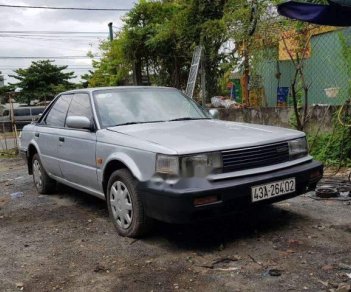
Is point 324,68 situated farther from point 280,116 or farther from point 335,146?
point 335,146

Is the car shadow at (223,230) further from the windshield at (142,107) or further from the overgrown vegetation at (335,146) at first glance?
the overgrown vegetation at (335,146)

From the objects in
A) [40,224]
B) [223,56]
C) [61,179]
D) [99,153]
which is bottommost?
[40,224]

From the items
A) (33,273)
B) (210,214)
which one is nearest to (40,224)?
(33,273)

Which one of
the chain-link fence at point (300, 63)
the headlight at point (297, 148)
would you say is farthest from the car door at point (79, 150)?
the chain-link fence at point (300, 63)

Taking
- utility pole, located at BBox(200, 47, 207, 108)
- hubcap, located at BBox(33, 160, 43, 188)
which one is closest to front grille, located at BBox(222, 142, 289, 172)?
hubcap, located at BBox(33, 160, 43, 188)

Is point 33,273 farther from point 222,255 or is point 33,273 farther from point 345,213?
point 345,213

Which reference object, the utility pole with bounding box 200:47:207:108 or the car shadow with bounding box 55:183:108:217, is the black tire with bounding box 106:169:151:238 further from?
the utility pole with bounding box 200:47:207:108

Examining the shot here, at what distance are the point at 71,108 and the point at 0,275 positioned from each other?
8.56ft

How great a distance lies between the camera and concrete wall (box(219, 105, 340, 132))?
7.73 metres

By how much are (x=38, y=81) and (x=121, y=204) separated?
A: 42.8 meters

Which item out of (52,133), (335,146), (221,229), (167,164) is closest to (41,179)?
(52,133)

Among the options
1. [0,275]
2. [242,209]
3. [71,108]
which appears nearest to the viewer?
[0,275]

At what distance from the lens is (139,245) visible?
4215mm

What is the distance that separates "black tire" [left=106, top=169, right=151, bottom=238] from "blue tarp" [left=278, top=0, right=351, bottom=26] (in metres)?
2.14
